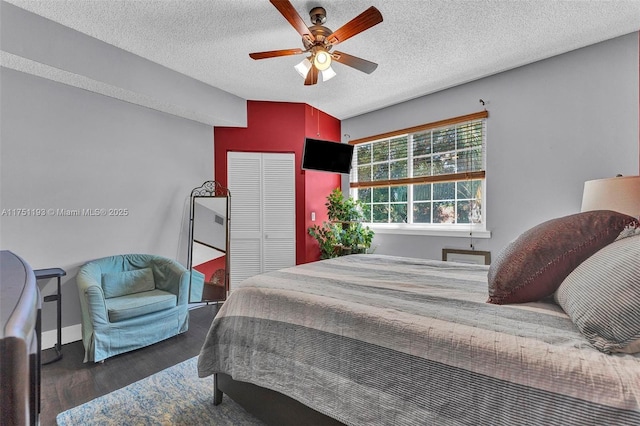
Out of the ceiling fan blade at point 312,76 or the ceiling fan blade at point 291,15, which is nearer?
the ceiling fan blade at point 291,15

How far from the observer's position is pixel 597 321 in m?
0.85

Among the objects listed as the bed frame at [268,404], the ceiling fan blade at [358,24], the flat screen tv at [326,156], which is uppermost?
the ceiling fan blade at [358,24]

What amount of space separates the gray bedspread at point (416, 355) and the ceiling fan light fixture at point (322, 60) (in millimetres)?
1631

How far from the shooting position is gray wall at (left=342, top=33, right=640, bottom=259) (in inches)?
101

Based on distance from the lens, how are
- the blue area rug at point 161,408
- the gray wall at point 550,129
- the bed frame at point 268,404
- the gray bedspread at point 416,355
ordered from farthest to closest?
the gray wall at point 550,129, the blue area rug at point 161,408, the bed frame at point 268,404, the gray bedspread at point 416,355

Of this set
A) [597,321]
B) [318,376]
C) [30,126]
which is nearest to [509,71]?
[597,321]

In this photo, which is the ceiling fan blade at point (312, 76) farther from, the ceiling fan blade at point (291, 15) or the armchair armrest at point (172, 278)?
the armchair armrest at point (172, 278)

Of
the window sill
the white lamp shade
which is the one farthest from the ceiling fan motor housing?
the window sill

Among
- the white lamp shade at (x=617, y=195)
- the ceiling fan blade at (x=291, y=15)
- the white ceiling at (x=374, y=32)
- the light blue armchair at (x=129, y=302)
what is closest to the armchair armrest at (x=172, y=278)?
the light blue armchair at (x=129, y=302)

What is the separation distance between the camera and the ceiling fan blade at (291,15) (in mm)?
1771

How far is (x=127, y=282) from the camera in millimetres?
2812

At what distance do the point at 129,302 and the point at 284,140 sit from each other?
8.87 ft

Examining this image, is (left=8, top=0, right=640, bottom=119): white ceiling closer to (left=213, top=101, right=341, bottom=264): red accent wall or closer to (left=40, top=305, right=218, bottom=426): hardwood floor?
(left=213, top=101, right=341, bottom=264): red accent wall

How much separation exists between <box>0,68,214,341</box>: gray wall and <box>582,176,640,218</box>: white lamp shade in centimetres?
405
